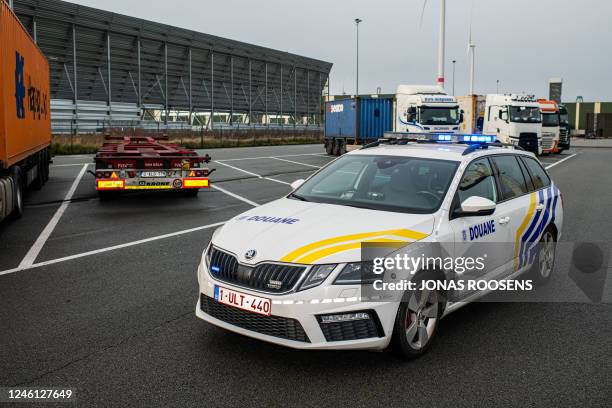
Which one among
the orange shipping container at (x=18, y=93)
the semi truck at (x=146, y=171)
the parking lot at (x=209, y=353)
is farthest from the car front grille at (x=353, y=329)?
the semi truck at (x=146, y=171)

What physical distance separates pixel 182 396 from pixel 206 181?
9.54 m

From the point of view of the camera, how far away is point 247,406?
3.66 meters

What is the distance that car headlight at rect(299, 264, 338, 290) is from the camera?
396cm

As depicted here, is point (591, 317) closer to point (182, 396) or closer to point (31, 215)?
point (182, 396)

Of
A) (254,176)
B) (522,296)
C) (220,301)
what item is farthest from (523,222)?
(254,176)

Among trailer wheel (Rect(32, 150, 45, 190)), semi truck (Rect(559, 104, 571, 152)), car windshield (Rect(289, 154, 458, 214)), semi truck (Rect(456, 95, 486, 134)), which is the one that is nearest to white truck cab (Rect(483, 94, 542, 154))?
semi truck (Rect(456, 95, 486, 134))

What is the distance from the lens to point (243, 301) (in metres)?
4.12

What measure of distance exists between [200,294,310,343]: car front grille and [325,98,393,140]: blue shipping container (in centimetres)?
2567

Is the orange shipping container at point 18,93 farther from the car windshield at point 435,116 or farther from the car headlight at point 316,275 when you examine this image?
the car windshield at point 435,116

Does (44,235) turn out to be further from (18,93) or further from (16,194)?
(18,93)

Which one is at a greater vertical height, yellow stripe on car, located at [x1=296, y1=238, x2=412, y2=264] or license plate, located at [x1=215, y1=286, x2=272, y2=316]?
yellow stripe on car, located at [x1=296, y1=238, x2=412, y2=264]

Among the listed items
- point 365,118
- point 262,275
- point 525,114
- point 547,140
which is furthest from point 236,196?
point 547,140

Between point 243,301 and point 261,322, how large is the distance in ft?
0.61

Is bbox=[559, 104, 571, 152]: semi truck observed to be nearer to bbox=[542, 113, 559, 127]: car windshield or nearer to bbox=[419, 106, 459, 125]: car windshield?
bbox=[542, 113, 559, 127]: car windshield
